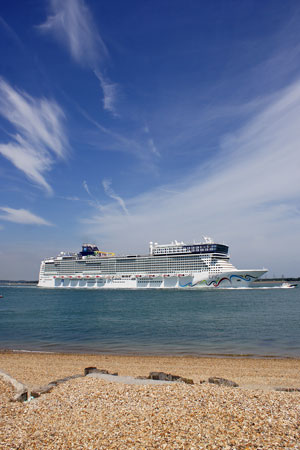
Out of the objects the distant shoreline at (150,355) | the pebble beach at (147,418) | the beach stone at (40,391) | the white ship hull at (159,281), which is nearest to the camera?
the pebble beach at (147,418)

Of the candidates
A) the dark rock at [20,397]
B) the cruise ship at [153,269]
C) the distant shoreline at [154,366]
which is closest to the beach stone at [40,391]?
the dark rock at [20,397]

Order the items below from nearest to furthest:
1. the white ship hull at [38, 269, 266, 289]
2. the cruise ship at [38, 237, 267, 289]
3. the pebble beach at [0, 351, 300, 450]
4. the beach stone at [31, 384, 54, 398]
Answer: the pebble beach at [0, 351, 300, 450]
the beach stone at [31, 384, 54, 398]
the white ship hull at [38, 269, 266, 289]
the cruise ship at [38, 237, 267, 289]

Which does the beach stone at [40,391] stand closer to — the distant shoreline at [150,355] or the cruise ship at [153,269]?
the distant shoreline at [150,355]

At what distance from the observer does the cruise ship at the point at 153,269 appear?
6481 cm

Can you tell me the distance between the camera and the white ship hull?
207 feet

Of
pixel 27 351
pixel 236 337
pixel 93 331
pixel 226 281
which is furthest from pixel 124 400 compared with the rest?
pixel 226 281

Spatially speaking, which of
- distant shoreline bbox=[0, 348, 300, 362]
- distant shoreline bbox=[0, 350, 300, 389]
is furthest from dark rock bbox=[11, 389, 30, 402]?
distant shoreline bbox=[0, 348, 300, 362]

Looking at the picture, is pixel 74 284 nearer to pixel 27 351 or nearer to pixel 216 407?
pixel 27 351

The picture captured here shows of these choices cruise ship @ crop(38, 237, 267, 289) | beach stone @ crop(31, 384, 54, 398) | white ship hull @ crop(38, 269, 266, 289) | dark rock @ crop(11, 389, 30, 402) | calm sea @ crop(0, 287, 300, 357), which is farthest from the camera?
cruise ship @ crop(38, 237, 267, 289)

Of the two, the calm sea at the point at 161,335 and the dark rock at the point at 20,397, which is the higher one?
the dark rock at the point at 20,397

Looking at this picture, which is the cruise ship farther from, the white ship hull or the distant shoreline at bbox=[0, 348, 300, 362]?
the distant shoreline at bbox=[0, 348, 300, 362]

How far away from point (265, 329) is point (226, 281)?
45147mm

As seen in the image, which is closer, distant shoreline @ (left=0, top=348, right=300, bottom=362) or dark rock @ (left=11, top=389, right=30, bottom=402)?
dark rock @ (left=11, top=389, right=30, bottom=402)

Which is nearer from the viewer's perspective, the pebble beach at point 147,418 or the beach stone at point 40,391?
the pebble beach at point 147,418
